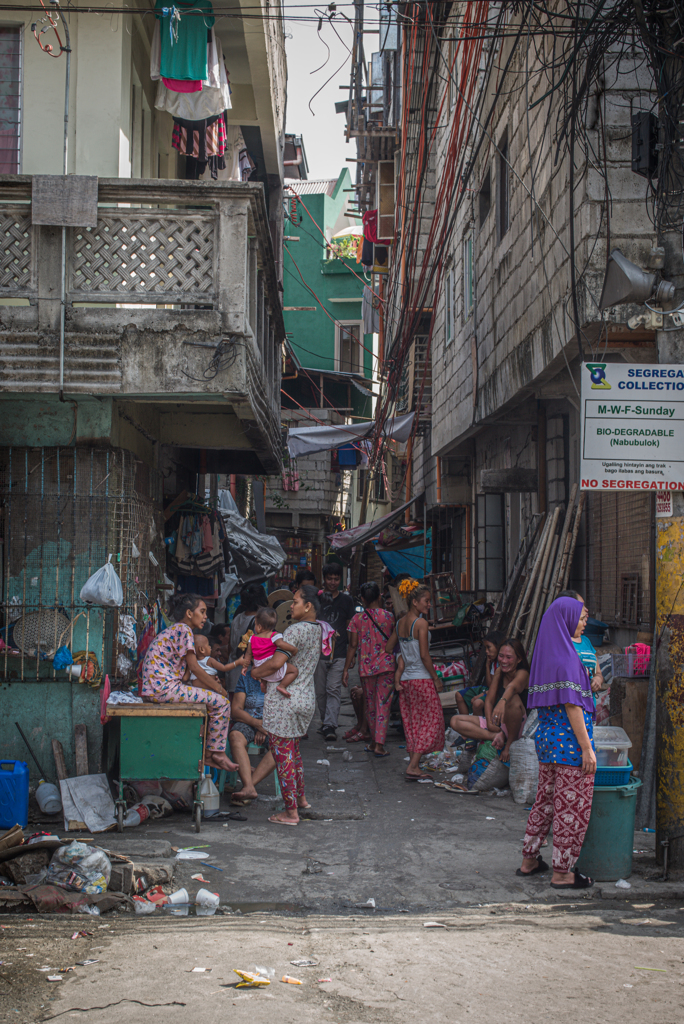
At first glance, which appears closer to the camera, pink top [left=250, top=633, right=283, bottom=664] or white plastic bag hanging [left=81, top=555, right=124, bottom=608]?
white plastic bag hanging [left=81, top=555, right=124, bottom=608]

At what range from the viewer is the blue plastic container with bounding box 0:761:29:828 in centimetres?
649

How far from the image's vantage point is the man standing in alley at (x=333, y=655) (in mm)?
10711

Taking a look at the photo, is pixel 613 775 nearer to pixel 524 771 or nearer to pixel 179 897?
pixel 524 771

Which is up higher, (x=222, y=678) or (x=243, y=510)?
(x=243, y=510)

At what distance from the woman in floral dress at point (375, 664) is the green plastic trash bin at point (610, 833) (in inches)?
173

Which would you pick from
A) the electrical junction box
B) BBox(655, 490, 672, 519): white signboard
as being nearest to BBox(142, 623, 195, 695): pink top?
BBox(655, 490, 672, 519): white signboard

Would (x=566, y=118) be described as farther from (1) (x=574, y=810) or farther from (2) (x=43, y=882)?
(2) (x=43, y=882)

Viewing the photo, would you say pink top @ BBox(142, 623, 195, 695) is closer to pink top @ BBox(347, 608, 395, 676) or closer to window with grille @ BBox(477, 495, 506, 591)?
pink top @ BBox(347, 608, 395, 676)

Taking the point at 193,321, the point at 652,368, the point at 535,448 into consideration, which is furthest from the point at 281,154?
the point at 652,368

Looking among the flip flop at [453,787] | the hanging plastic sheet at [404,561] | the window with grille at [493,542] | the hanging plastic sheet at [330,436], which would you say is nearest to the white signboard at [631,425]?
the flip flop at [453,787]

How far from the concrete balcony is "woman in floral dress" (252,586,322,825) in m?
2.12

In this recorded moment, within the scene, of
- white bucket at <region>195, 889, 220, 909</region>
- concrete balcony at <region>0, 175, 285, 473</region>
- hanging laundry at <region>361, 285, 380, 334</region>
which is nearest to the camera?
white bucket at <region>195, 889, 220, 909</region>

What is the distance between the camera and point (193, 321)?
7.00 meters

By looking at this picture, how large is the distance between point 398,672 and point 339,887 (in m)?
3.72
